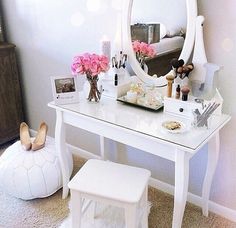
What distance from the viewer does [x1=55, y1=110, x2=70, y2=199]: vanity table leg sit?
1809 mm

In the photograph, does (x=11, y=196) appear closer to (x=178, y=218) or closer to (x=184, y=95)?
(x=178, y=218)

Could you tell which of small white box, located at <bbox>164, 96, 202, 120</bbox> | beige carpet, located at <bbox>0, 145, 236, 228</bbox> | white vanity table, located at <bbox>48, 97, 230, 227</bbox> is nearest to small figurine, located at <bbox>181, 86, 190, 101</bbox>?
small white box, located at <bbox>164, 96, 202, 120</bbox>

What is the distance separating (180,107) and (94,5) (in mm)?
954

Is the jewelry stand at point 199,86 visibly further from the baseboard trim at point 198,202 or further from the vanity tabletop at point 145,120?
the baseboard trim at point 198,202

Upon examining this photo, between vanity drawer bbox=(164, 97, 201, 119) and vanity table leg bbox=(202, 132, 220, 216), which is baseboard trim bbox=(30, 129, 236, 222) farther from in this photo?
vanity drawer bbox=(164, 97, 201, 119)

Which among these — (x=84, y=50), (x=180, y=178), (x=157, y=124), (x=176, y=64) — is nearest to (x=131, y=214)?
(x=180, y=178)

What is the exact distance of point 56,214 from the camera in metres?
1.93

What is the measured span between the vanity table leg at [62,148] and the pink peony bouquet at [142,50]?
585 mm

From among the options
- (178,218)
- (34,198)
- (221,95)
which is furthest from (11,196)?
(221,95)

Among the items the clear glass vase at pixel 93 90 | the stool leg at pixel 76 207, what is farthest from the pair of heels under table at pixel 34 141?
the stool leg at pixel 76 207

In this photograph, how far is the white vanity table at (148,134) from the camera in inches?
53.4

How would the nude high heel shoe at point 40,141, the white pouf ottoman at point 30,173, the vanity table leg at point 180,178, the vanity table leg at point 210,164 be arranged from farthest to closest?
1. the nude high heel shoe at point 40,141
2. the white pouf ottoman at point 30,173
3. the vanity table leg at point 210,164
4. the vanity table leg at point 180,178

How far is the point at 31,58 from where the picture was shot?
2.57 m

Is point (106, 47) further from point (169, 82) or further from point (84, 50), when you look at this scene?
point (169, 82)
